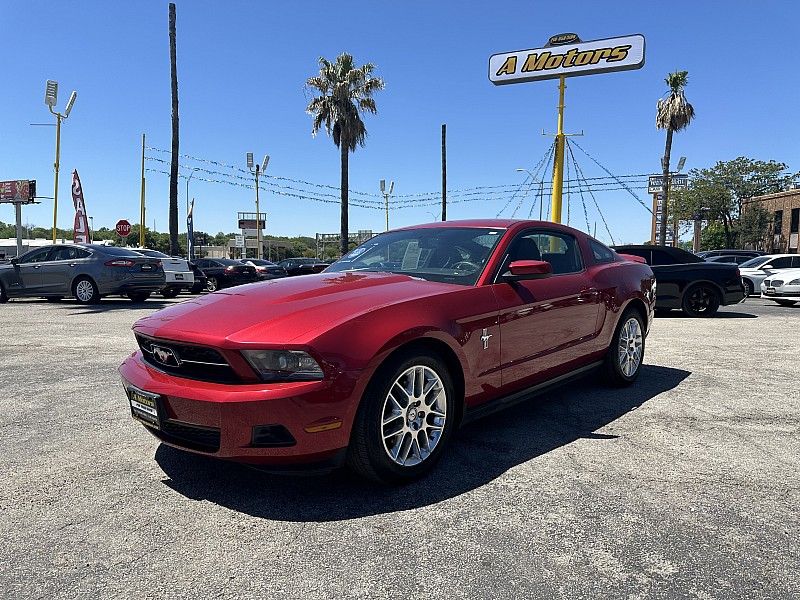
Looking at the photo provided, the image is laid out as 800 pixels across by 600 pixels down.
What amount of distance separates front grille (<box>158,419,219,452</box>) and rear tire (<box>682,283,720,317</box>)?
36.3 feet

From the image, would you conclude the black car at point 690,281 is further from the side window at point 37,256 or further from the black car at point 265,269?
the black car at point 265,269

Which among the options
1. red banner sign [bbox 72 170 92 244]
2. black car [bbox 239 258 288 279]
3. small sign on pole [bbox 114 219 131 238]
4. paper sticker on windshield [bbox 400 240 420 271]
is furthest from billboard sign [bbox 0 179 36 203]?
paper sticker on windshield [bbox 400 240 420 271]

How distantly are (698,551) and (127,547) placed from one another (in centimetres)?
240

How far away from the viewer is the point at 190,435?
9.39ft

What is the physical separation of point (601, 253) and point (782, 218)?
5060 centimetres

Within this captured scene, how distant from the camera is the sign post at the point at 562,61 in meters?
20.0

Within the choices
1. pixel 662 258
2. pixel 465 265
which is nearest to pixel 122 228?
pixel 662 258

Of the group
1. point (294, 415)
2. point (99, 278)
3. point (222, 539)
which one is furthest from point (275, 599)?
point (99, 278)

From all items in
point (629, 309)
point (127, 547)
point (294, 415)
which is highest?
point (629, 309)

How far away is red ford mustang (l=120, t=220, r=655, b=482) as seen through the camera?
8.95ft

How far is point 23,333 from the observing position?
8.80 metres

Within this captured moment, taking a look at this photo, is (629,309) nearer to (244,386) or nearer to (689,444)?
(689,444)

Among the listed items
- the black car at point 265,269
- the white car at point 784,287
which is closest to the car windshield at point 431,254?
the white car at point 784,287

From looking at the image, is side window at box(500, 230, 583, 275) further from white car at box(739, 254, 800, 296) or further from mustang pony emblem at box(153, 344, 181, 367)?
white car at box(739, 254, 800, 296)
